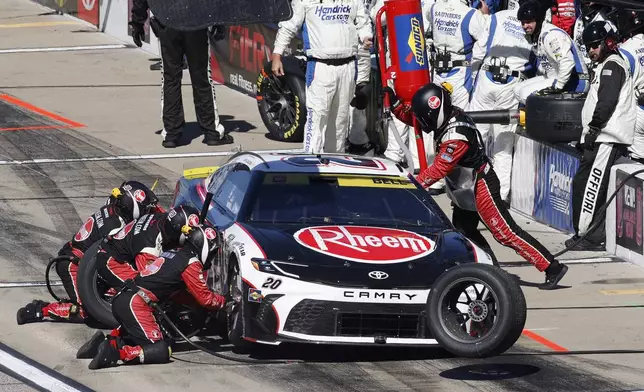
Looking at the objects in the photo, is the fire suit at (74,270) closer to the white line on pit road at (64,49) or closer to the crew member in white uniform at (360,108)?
the crew member in white uniform at (360,108)

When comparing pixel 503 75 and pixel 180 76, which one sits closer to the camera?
A: pixel 503 75

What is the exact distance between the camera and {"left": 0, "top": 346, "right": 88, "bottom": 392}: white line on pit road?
351 inches

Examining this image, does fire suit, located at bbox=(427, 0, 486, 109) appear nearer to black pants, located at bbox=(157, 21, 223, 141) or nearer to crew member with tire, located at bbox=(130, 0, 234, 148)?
crew member with tire, located at bbox=(130, 0, 234, 148)

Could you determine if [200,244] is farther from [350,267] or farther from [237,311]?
[350,267]

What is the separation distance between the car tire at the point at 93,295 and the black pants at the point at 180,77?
648 cm

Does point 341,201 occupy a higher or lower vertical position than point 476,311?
higher

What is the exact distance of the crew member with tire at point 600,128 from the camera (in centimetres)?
1249

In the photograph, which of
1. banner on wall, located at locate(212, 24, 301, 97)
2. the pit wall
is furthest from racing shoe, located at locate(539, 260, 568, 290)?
banner on wall, located at locate(212, 24, 301, 97)

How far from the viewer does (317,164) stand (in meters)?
10.9

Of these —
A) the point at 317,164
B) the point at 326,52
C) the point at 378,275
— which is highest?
the point at 326,52

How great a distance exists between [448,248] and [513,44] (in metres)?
5.09

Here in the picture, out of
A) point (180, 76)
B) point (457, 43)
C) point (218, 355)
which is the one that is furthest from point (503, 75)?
point (218, 355)

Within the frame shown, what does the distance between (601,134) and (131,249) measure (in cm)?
489

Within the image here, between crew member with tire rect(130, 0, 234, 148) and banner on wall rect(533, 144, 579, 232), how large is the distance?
169 inches
